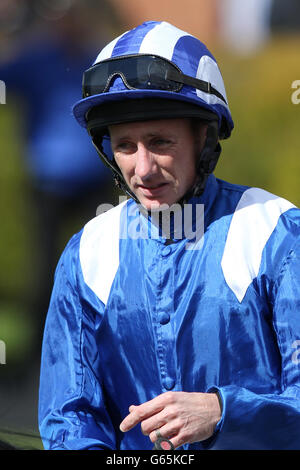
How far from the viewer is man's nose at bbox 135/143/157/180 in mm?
2213

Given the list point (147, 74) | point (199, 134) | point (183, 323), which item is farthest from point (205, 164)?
point (183, 323)

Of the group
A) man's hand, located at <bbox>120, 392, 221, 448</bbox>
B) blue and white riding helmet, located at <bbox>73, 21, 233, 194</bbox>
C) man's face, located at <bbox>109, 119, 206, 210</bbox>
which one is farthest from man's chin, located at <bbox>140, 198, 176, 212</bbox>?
man's hand, located at <bbox>120, 392, 221, 448</bbox>

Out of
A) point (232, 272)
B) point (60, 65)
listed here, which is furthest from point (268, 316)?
point (60, 65)

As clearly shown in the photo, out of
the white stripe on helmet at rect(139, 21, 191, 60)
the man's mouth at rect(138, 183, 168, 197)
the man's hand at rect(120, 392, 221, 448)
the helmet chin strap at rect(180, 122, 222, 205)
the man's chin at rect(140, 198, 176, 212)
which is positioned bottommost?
the man's hand at rect(120, 392, 221, 448)

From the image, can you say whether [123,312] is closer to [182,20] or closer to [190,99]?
[190,99]

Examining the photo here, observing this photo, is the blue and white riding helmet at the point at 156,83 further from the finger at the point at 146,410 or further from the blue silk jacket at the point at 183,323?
the finger at the point at 146,410

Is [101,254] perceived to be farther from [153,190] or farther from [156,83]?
[156,83]

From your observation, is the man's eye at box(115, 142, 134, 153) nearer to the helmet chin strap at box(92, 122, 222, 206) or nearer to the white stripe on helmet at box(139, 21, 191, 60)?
the helmet chin strap at box(92, 122, 222, 206)

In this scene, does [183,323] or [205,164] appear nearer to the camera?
[183,323]

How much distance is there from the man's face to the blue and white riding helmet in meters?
0.04

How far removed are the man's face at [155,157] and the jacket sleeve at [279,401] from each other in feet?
1.30

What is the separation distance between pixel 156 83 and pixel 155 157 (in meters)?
0.21

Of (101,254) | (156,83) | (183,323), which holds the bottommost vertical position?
(183,323)

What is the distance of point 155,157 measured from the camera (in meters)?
2.24
